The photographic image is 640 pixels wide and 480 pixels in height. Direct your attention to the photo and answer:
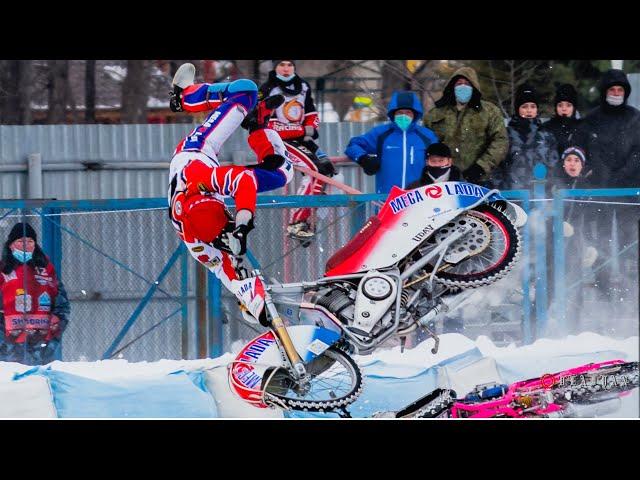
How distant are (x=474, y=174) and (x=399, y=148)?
1.96 ft

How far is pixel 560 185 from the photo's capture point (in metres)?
10.5

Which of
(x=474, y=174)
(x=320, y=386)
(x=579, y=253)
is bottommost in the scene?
(x=320, y=386)

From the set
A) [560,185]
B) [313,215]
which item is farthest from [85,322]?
[560,185]

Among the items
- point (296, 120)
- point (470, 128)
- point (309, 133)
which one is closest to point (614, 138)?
point (470, 128)

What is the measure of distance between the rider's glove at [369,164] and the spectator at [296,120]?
36cm

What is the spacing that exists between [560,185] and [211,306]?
2.75m

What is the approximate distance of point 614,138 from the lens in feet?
34.8

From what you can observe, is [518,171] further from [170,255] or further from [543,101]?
[170,255]

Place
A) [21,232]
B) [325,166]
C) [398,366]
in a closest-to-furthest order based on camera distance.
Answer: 1. [398,366]
2. [21,232]
3. [325,166]

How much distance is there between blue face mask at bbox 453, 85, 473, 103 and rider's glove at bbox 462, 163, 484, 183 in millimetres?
508

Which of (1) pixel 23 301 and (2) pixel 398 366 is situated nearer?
(2) pixel 398 366

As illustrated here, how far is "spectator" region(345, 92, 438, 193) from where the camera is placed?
10.2 metres

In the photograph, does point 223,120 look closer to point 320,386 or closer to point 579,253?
point 320,386

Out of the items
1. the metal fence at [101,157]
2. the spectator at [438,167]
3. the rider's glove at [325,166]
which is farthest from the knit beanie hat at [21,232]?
the spectator at [438,167]
